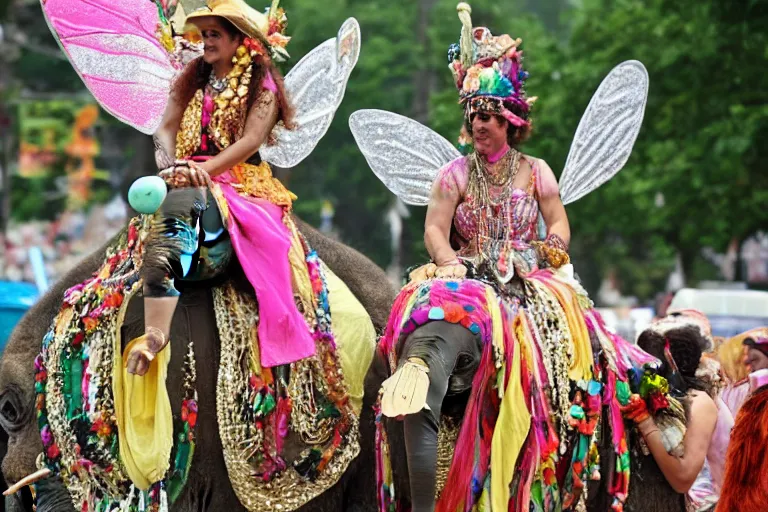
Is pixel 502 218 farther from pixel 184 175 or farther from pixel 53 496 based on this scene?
pixel 53 496

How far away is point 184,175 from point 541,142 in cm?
1299

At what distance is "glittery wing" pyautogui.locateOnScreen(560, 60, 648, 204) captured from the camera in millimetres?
7574

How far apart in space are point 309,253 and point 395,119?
93 cm

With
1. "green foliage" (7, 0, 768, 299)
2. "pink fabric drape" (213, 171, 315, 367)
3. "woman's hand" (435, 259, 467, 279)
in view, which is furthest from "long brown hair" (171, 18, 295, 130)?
"green foliage" (7, 0, 768, 299)

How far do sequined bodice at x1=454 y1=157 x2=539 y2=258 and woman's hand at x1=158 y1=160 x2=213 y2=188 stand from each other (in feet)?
3.81

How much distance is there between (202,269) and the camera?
666cm

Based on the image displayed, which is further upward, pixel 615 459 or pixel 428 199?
pixel 428 199

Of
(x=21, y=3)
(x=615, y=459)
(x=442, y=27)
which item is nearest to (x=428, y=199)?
(x=615, y=459)

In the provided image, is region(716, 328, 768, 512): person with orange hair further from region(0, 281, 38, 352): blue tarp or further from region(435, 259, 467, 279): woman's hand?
region(0, 281, 38, 352): blue tarp

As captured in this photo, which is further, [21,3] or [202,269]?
[21,3]

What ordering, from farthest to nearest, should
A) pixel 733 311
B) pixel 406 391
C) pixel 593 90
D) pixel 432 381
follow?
1. pixel 593 90
2. pixel 733 311
3. pixel 432 381
4. pixel 406 391

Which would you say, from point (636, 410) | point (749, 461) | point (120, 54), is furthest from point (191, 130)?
point (749, 461)

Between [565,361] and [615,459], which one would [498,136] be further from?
[615,459]

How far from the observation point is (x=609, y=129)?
7.66 metres
